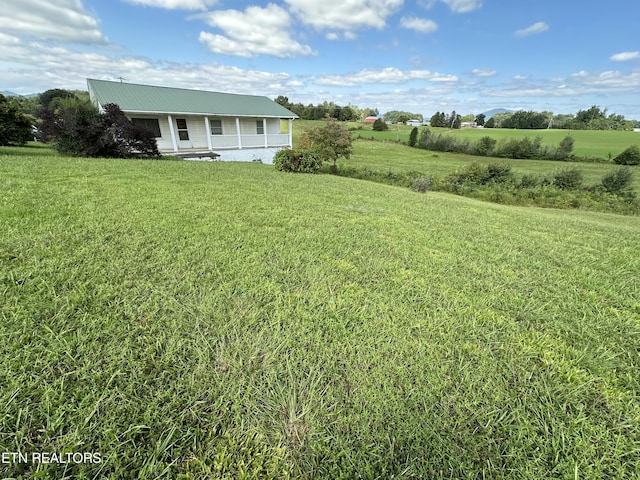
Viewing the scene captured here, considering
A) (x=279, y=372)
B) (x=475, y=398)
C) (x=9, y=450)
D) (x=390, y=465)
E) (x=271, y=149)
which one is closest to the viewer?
(x=9, y=450)

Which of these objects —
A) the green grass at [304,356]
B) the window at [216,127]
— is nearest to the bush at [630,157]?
the green grass at [304,356]

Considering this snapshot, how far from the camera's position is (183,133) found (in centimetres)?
1529

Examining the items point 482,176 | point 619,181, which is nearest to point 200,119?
point 482,176

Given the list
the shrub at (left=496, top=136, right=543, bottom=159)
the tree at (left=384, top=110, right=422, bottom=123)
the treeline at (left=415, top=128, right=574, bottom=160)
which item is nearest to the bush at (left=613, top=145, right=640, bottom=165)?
the treeline at (left=415, top=128, right=574, bottom=160)

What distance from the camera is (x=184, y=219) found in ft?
12.1

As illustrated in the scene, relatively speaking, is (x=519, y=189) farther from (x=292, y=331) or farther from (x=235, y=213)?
(x=292, y=331)

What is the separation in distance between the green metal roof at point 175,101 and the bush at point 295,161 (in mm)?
7213

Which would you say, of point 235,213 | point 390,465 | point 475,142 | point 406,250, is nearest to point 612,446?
point 390,465

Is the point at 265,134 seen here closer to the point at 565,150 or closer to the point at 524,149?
the point at 524,149

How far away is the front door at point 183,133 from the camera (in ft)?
49.3

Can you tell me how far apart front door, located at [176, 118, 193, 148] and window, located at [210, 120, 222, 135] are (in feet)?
4.85

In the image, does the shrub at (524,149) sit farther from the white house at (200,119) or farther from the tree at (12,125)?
the tree at (12,125)

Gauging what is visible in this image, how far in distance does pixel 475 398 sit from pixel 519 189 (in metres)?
14.8

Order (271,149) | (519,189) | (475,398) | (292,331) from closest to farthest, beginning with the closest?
(475,398)
(292,331)
(519,189)
(271,149)
